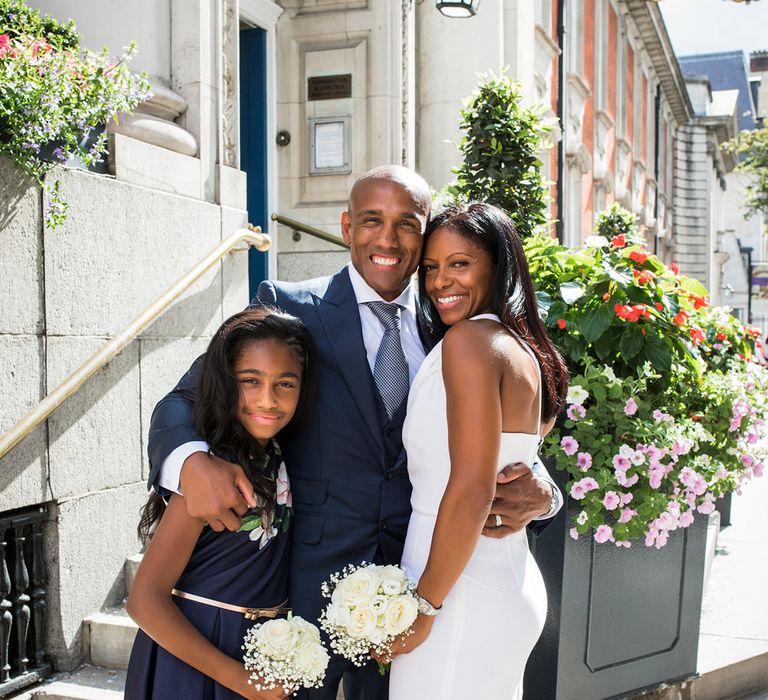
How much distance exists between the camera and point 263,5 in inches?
326

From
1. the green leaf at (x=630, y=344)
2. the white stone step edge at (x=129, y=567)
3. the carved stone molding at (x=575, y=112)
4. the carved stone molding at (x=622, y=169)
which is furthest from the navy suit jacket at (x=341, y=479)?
the carved stone molding at (x=622, y=169)

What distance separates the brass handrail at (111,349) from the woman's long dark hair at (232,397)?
1.66 metres

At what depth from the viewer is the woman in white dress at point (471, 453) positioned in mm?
2258

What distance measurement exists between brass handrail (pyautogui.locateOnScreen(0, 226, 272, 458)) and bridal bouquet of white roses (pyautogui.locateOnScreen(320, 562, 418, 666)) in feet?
7.12

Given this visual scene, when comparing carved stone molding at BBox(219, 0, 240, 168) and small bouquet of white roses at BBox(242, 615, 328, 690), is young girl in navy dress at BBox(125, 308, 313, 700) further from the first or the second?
carved stone molding at BBox(219, 0, 240, 168)

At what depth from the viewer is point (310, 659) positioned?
2201mm

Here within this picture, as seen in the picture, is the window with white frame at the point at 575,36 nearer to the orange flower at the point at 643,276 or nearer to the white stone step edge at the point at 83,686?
the orange flower at the point at 643,276

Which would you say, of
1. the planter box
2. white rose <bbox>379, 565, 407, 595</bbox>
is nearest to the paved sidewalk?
the planter box

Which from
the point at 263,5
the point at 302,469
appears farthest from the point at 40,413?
the point at 263,5

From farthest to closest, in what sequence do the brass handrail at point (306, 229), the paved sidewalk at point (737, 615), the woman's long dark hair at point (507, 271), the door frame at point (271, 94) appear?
1. the door frame at point (271, 94)
2. the brass handrail at point (306, 229)
3. the paved sidewalk at point (737, 615)
4. the woman's long dark hair at point (507, 271)

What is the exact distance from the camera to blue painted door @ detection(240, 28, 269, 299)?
8.41 m

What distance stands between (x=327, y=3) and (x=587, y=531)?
6610mm

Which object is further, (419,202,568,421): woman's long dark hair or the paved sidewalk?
the paved sidewalk

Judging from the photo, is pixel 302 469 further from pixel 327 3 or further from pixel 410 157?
pixel 327 3
